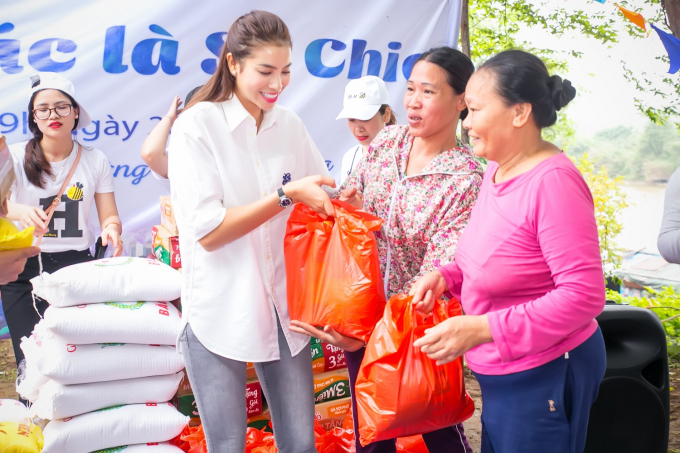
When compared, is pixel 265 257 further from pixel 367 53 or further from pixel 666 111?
pixel 666 111

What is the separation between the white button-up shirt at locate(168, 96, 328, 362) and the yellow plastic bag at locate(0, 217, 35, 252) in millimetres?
408

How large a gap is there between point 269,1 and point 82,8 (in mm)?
1079

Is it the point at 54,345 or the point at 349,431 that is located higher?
the point at 54,345

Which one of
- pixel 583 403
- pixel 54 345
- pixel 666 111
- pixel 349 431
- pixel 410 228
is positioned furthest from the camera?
pixel 666 111

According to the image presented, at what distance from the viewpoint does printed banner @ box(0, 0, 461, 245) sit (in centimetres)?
313

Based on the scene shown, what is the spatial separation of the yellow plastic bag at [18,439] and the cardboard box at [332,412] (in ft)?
4.27

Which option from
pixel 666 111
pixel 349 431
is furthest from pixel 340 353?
pixel 666 111

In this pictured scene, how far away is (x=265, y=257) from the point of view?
173 centimetres

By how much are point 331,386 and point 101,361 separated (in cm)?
116

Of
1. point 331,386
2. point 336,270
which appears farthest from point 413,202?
point 331,386

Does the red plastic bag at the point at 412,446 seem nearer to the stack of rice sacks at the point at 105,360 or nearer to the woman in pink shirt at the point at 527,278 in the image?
the stack of rice sacks at the point at 105,360

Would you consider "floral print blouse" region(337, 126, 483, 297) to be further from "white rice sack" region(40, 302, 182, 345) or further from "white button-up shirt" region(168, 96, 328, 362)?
"white rice sack" region(40, 302, 182, 345)

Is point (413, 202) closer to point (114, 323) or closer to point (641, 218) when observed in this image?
point (114, 323)

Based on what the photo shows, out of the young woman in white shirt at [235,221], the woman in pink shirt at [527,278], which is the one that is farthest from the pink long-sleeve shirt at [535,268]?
the young woman in white shirt at [235,221]
